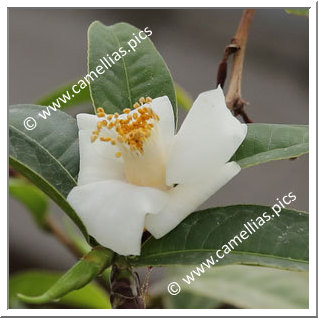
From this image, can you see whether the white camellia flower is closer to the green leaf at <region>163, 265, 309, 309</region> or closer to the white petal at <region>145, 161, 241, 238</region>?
the white petal at <region>145, 161, 241, 238</region>

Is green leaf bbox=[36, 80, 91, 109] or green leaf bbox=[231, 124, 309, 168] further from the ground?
green leaf bbox=[36, 80, 91, 109]

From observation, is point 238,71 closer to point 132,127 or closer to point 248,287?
point 132,127

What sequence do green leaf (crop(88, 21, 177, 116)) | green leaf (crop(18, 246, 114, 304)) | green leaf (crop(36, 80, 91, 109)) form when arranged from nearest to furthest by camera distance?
green leaf (crop(18, 246, 114, 304))
green leaf (crop(88, 21, 177, 116))
green leaf (crop(36, 80, 91, 109))

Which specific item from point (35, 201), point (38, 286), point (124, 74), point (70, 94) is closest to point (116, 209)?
point (124, 74)

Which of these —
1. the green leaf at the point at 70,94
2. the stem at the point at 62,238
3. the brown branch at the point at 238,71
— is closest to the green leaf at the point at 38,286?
the stem at the point at 62,238

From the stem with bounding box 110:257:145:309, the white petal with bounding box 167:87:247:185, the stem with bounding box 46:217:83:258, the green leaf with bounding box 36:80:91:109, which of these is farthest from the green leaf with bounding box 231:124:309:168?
the stem with bounding box 46:217:83:258

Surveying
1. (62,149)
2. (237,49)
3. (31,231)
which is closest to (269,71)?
(31,231)

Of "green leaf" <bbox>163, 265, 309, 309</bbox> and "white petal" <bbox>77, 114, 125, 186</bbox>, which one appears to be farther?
"green leaf" <bbox>163, 265, 309, 309</bbox>

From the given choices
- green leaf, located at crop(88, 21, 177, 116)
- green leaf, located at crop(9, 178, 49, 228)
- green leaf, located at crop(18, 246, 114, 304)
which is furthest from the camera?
green leaf, located at crop(9, 178, 49, 228)
